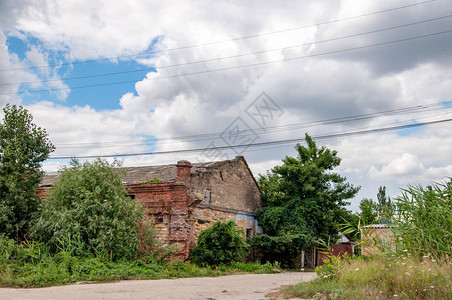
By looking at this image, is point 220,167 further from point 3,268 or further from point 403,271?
point 403,271

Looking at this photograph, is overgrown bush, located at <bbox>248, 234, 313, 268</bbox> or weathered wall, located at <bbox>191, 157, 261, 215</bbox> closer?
weathered wall, located at <bbox>191, 157, 261, 215</bbox>

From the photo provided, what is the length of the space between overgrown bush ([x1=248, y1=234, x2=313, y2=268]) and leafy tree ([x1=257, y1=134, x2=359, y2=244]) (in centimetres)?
62

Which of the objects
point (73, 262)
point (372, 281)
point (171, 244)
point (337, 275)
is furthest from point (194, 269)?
point (372, 281)

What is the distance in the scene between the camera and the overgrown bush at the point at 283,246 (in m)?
20.0

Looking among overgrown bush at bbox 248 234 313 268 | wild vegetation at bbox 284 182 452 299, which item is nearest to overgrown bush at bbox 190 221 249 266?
overgrown bush at bbox 248 234 313 268

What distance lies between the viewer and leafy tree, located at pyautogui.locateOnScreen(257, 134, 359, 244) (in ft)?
70.4

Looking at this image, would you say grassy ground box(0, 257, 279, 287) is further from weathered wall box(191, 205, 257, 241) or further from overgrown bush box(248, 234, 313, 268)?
Answer: overgrown bush box(248, 234, 313, 268)

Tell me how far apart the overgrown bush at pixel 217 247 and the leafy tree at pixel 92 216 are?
248 cm

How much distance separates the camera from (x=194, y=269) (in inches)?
572

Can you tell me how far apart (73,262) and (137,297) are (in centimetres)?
519

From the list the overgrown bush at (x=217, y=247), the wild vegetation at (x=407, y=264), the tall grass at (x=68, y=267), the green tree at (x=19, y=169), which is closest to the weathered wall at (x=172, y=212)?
the overgrown bush at (x=217, y=247)

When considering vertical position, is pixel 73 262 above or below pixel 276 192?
below

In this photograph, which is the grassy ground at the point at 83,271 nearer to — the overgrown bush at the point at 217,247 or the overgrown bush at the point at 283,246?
the overgrown bush at the point at 217,247

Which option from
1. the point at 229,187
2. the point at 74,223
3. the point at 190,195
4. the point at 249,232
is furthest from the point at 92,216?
the point at 249,232
